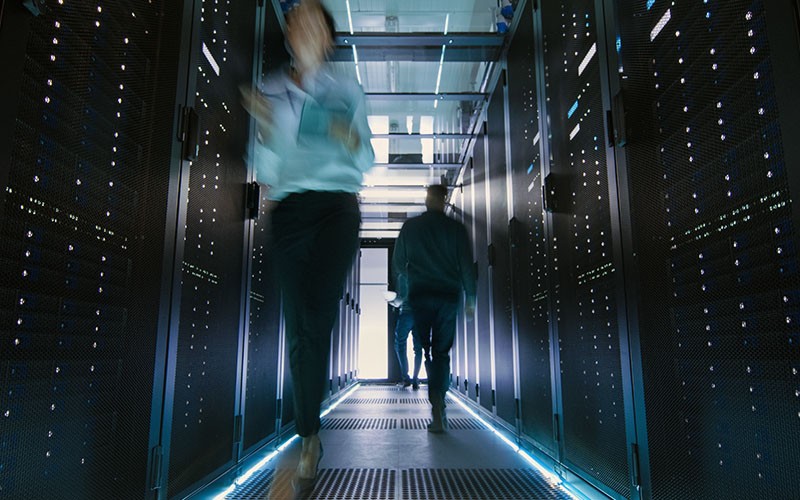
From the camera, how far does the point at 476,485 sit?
6.31 feet

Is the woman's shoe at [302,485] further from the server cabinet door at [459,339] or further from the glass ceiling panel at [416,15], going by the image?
the server cabinet door at [459,339]

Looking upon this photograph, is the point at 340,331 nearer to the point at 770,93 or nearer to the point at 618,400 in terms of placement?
the point at 618,400

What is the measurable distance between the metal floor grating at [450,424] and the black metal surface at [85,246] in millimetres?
2327

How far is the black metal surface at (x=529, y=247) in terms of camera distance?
256 cm

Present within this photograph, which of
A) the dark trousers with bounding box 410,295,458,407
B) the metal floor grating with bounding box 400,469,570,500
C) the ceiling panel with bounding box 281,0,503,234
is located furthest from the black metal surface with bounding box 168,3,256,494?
the dark trousers with bounding box 410,295,458,407

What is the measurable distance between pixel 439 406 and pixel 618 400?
1717 millimetres

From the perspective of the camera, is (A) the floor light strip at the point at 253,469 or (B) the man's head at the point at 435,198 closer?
(A) the floor light strip at the point at 253,469

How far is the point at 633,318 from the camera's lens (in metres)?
1.54

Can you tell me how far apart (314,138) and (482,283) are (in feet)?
10.4

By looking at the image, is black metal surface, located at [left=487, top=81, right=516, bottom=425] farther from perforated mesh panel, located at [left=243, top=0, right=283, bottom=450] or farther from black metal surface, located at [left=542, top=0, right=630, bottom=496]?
perforated mesh panel, located at [left=243, top=0, right=283, bottom=450]

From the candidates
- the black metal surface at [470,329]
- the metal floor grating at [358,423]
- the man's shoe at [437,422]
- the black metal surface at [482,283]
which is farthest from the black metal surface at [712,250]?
the black metal surface at [470,329]

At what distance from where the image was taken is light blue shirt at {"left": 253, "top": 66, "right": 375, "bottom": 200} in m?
1.68

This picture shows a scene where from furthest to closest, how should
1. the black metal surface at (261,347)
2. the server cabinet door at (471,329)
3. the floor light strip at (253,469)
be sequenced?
the server cabinet door at (471,329) < the black metal surface at (261,347) < the floor light strip at (253,469)

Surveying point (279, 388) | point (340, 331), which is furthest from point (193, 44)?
point (340, 331)
